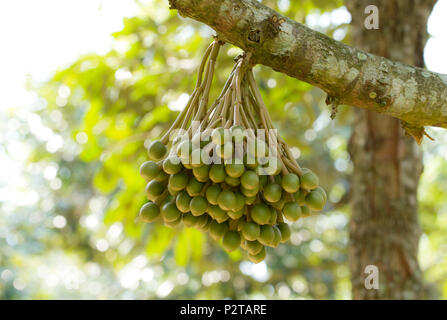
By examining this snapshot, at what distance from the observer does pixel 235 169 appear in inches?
47.2

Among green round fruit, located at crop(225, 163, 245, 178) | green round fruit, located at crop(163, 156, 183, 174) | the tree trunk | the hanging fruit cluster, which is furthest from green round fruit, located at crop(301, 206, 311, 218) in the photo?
the tree trunk

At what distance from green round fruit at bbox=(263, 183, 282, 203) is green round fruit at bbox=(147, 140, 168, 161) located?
0.39 metres

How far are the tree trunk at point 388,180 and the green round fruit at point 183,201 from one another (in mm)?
1729

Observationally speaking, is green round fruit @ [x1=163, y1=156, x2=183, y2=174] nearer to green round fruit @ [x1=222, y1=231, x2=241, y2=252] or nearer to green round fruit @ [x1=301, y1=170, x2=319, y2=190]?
green round fruit @ [x1=222, y1=231, x2=241, y2=252]

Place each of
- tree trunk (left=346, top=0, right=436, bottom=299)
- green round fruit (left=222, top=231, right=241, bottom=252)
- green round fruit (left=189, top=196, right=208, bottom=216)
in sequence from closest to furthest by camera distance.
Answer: green round fruit (left=189, top=196, right=208, bottom=216)
green round fruit (left=222, top=231, right=241, bottom=252)
tree trunk (left=346, top=0, right=436, bottom=299)

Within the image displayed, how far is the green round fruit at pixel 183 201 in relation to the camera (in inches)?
52.6

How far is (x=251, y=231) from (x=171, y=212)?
10.8 inches

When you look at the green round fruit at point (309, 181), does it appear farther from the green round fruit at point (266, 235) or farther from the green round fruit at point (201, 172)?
the green round fruit at point (201, 172)

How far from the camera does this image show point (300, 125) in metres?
4.41

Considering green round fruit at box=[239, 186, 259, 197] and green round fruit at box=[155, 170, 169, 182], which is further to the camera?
green round fruit at box=[155, 170, 169, 182]

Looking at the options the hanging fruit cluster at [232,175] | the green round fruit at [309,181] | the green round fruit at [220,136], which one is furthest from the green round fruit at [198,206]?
the green round fruit at [309,181]

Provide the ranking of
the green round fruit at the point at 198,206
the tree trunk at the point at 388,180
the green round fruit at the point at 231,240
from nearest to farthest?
1. the green round fruit at the point at 198,206
2. the green round fruit at the point at 231,240
3. the tree trunk at the point at 388,180

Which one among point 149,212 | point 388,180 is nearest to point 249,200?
point 149,212

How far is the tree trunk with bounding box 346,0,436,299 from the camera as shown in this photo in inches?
104
